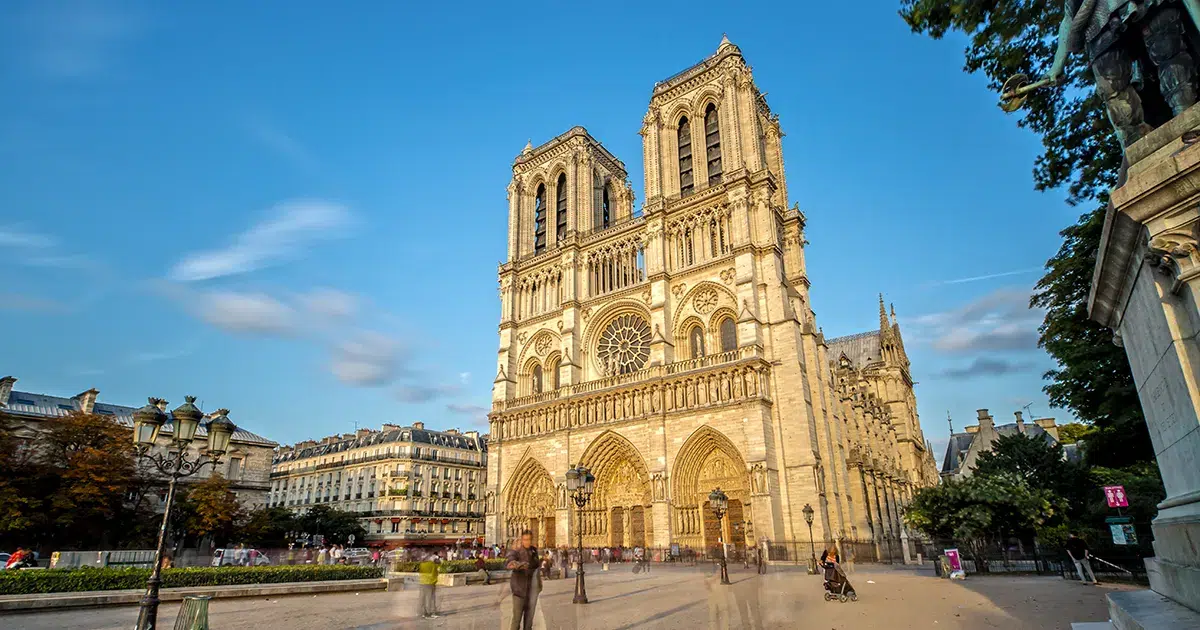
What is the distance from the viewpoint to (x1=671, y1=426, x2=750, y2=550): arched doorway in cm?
2653

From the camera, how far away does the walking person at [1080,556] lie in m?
13.3

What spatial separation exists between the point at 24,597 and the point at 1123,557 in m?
23.6

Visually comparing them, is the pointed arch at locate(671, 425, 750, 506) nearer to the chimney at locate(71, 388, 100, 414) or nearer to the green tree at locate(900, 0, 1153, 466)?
the green tree at locate(900, 0, 1153, 466)

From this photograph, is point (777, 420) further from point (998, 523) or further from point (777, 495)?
point (998, 523)

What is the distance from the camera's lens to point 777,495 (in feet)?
82.7

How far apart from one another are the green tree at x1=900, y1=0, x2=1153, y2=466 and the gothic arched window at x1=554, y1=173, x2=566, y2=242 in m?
27.0

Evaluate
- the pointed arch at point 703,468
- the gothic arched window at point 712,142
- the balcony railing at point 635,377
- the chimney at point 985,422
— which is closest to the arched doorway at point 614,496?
the pointed arch at point 703,468

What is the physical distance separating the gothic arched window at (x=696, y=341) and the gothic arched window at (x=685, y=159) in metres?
7.75

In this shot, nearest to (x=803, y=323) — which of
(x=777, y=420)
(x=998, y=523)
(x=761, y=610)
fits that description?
(x=777, y=420)

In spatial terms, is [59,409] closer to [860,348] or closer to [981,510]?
[981,510]

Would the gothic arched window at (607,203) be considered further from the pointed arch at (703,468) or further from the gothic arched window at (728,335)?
the pointed arch at (703,468)

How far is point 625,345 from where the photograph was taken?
32719mm

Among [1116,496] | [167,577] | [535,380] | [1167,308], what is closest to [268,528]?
[535,380]

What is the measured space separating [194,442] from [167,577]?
2771 cm
